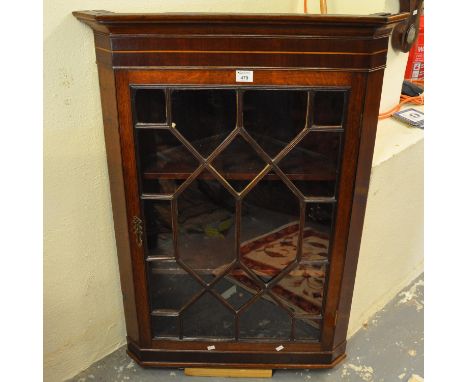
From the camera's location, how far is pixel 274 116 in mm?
906

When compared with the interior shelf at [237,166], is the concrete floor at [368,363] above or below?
below

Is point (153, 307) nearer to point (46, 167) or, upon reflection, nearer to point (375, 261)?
point (46, 167)

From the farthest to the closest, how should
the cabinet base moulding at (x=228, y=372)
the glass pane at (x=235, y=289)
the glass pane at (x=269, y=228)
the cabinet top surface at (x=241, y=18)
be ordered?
the cabinet base moulding at (x=228, y=372) < the glass pane at (x=235, y=289) < the glass pane at (x=269, y=228) < the cabinet top surface at (x=241, y=18)

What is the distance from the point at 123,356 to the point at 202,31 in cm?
90

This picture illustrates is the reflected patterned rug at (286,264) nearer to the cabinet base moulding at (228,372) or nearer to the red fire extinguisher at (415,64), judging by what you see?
the cabinet base moulding at (228,372)

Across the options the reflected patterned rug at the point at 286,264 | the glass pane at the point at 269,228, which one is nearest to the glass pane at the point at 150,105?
the glass pane at the point at 269,228

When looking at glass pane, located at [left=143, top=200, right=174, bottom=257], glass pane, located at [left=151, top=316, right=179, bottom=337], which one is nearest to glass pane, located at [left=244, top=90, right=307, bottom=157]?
glass pane, located at [left=143, top=200, right=174, bottom=257]

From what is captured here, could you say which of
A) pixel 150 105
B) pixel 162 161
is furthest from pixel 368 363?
pixel 150 105

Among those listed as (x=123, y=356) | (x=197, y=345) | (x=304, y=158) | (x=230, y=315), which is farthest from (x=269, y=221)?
(x=123, y=356)

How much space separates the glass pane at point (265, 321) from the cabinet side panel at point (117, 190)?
0.91 feet

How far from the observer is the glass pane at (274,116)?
88 centimetres

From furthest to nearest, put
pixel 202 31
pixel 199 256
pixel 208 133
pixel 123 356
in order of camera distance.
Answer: pixel 123 356, pixel 199 256, pixel 208 133, pixel 202 31

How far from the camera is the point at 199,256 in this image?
106 cm

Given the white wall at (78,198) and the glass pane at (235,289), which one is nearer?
the white wall at (78,198)
